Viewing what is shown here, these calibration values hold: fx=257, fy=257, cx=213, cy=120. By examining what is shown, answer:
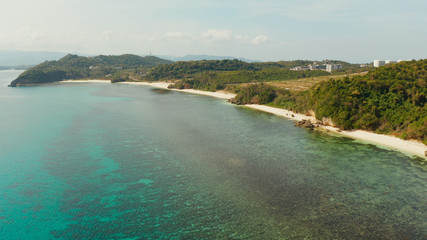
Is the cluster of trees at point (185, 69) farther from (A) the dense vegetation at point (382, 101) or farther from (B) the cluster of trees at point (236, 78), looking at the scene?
(A) the dense vegetation at point (382, 101)

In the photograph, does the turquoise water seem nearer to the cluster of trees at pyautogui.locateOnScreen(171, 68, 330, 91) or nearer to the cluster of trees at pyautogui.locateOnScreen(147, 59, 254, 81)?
the cluster of trees at pyautogui.locateOnScreen(171, 68, 330, 91)

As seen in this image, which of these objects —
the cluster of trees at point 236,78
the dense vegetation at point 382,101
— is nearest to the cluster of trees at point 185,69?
the cluster of trees at point 236,78

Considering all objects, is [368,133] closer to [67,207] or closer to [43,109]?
[67,207]

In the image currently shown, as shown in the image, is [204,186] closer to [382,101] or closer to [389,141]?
[389,141]

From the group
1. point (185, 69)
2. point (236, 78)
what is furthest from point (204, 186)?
point (185, 69)

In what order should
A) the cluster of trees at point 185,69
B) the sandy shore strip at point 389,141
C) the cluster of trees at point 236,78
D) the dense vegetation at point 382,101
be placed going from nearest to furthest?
the sandy shore strip at point 389,141 → the dense vegetation at point 382,101 → the cluster of trees at point 236,78 → the cluster of trees at point 185,69

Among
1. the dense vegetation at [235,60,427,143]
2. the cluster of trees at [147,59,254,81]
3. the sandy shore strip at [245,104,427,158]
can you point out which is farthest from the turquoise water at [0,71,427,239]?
the cluster of trees at [147,59,254,81]
